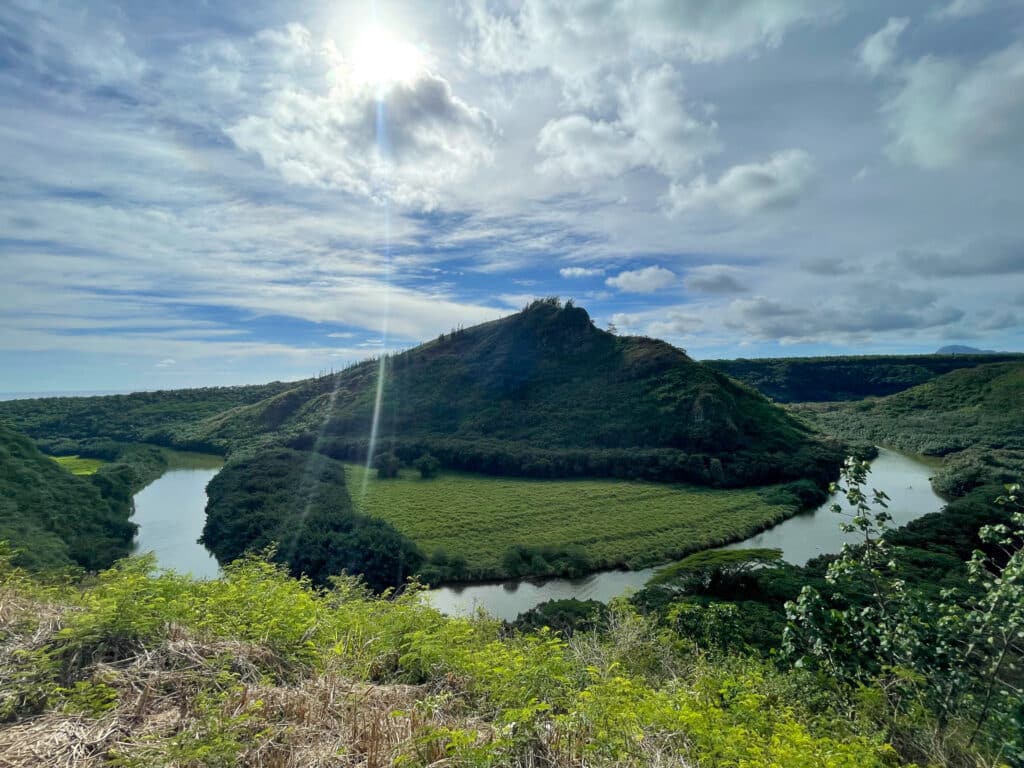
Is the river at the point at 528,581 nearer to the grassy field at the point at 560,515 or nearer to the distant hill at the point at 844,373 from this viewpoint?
the grassy field at the point at 560,515

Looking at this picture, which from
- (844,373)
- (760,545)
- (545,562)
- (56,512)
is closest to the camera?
(545,562)

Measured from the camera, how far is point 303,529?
26.6m

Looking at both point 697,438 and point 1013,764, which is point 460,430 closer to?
Answer: point 697,438

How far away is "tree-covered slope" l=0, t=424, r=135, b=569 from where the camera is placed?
22562mm

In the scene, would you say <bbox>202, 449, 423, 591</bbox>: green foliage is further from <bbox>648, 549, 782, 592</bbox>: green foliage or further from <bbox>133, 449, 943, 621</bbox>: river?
<bbox>648, 549, 782, 592</bbox>: green foliage

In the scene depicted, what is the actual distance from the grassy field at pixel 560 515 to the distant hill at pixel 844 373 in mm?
77560

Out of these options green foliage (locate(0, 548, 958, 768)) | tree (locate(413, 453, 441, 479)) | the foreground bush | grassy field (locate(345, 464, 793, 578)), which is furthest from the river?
tree (locate(413, 453, 441, 479))

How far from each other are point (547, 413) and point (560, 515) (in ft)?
90.0

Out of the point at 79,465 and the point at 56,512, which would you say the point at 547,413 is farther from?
the point at 79,465

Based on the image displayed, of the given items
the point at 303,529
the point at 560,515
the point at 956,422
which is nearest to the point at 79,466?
the point at 303,529

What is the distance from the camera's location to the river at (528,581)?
920 inches

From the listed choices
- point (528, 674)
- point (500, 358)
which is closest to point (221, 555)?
point (528, 674)

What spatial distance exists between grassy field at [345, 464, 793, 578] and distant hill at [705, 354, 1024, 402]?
77560mm

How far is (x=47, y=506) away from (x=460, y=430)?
129 ft
